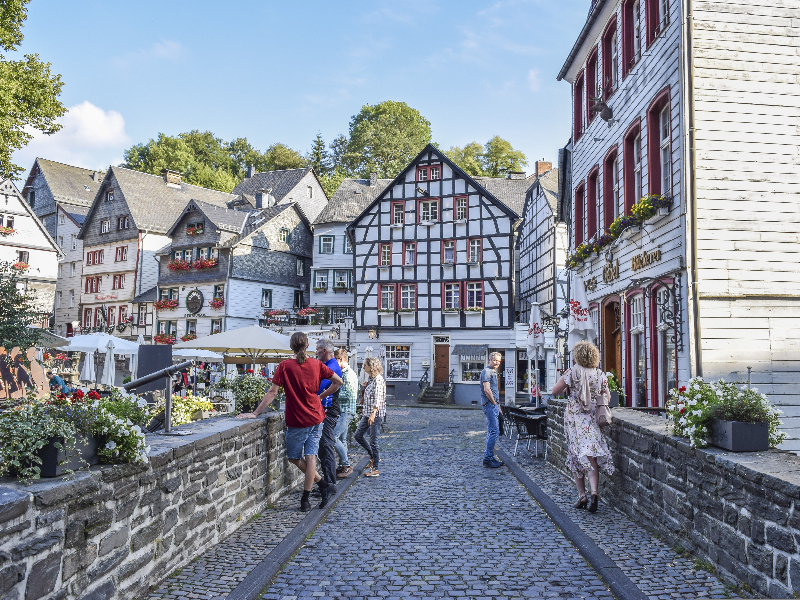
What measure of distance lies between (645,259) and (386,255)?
80.4 feet

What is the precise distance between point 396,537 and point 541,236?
86.4ft

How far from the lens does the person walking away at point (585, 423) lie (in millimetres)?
7395

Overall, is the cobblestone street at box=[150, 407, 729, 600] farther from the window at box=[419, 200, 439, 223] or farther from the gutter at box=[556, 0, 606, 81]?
the window at box=[419, 200, 439, 223]

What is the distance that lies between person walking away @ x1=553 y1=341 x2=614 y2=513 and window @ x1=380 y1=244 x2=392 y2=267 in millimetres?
28126

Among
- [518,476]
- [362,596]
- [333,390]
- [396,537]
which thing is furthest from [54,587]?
[518,476]

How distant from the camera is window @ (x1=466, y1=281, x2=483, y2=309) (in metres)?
34.0

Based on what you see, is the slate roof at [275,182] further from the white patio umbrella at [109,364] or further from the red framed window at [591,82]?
the red framed window at [591,82]

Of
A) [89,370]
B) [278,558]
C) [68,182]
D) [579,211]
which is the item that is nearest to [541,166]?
[579,211]

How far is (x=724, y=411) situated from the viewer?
5316 mm

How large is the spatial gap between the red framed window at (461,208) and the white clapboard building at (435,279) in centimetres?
5

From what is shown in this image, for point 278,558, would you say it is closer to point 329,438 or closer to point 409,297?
point 329,438

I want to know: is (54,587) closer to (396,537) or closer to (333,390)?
(396,537)

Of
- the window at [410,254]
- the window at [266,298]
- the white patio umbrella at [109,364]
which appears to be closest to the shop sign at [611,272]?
Answer: the white patio umbrella at [109,364]

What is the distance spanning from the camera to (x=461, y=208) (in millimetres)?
34844
